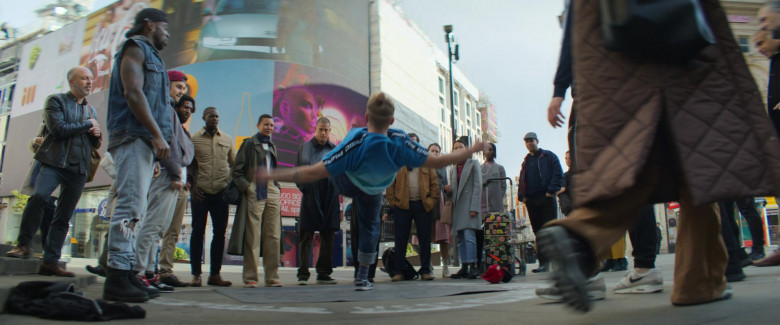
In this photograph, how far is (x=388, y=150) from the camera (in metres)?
3.90

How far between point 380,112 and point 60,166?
2812 millimetres

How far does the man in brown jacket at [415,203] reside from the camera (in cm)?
693

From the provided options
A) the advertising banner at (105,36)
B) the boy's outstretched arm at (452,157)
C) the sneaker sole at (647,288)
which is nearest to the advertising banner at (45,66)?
the advertising banner at (105,36)

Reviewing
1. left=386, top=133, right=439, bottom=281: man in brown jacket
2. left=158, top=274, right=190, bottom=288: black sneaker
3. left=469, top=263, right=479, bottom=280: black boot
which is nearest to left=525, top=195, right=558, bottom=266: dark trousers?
left=469, top=263, right=479, bottom=280: black boot

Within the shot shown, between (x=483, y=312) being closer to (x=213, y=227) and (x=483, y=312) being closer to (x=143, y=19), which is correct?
(x=143, y=19)

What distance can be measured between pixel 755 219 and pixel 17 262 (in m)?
7.45

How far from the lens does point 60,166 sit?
171 inches

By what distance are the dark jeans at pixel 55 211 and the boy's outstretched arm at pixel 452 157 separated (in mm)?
3096

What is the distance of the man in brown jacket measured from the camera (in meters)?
6.93

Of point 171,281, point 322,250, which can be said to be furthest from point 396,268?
point 171,281

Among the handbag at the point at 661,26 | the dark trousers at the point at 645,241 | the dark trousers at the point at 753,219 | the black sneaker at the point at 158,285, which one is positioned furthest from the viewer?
the dark trousers at the point at 753,219

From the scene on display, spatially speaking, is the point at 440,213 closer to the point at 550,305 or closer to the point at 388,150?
the point at 388,150

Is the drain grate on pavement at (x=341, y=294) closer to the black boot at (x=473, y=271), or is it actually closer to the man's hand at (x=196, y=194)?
the man's hand at (x=196, y=194)

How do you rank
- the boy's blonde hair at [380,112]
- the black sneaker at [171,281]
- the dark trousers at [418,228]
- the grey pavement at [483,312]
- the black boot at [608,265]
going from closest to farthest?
the grey pavement at [483,312]
the boy's blonde hair at [380,112]
the black sneaker at [171,281]
the dark trousers at [418,228]
the black boot at [608,265]
